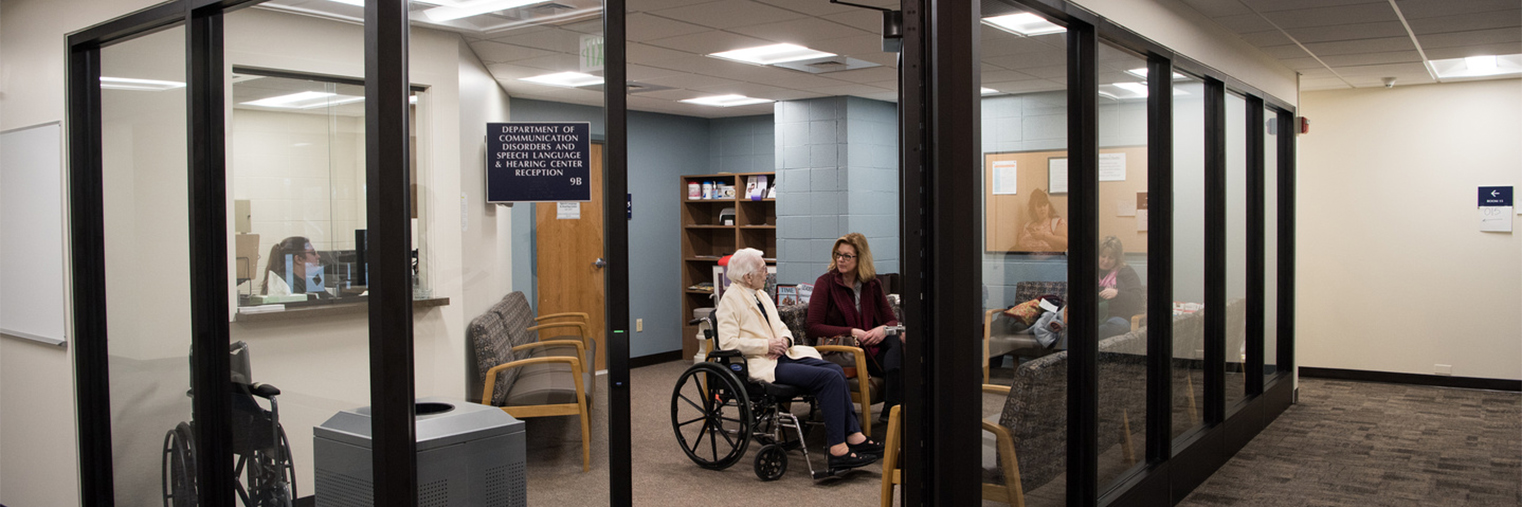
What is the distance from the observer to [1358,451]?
5.18 meters

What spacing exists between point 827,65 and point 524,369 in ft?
12.0

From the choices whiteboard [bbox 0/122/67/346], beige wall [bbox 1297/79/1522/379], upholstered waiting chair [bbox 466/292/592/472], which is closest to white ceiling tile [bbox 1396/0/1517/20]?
beige wall [bbox 1297/79/1522/379]

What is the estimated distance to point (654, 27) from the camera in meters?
4.64

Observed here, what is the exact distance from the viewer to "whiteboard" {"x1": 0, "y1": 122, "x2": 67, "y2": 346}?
3.74 metres

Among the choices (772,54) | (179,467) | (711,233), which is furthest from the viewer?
(711,233)

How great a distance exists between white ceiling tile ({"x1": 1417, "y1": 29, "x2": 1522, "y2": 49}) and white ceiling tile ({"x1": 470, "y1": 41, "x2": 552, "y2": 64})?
467cm

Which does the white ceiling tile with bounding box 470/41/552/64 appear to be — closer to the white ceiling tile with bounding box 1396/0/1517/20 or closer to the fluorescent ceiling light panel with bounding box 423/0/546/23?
the fluorescent ceiling light panel with bounding box 423/0/546/23

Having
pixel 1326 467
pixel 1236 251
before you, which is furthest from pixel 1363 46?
pixel 1326 467

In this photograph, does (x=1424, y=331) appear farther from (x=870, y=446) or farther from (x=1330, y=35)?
(x=870, y=446)

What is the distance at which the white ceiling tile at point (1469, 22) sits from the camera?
4.50 m

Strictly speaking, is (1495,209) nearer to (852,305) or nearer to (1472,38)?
(1472,38)

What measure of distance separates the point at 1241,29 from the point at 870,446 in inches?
109

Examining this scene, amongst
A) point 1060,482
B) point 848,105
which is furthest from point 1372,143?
point 1060,482

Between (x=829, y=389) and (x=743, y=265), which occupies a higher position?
(x=743, y=265)
